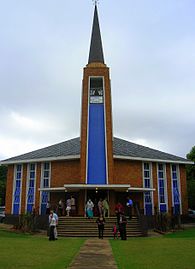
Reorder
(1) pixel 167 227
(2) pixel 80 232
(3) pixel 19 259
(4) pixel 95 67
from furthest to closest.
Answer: (4) pixel 95 67
(1) pixel 167 227
(2) pixel 80 232
(3) pixel 19 259

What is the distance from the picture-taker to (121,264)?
324 inches

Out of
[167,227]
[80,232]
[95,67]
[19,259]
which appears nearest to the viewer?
[19,259]

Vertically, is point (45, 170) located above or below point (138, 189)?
above

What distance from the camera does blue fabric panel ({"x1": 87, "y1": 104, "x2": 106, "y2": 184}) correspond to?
23.5m

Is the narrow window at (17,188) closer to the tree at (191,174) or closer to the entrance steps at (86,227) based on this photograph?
the entrance steps at (86,227)

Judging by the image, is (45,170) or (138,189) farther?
(45,170)

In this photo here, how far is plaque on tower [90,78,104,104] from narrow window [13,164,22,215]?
901 cm

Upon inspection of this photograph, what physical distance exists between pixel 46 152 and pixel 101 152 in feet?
20.8

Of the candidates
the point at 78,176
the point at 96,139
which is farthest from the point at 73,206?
the point at 96,139

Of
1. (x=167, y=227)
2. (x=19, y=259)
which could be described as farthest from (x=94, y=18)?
(x=19, y=259)

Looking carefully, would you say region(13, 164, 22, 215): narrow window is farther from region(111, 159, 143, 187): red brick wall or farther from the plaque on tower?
the plaque on tower

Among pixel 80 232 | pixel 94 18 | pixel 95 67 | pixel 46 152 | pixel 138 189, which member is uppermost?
pixel 94 18

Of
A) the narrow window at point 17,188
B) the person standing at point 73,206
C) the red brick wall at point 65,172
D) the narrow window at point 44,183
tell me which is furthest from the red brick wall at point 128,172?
the narrow window at point 17,188

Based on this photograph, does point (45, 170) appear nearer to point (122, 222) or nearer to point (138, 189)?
point (138, 189)
